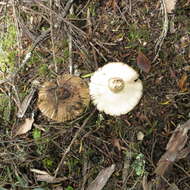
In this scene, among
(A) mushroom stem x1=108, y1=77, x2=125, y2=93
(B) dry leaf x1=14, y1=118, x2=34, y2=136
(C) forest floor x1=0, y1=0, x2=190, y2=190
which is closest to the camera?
(A) mushroom stem x1=108, y1=77, x2=125, y2=93

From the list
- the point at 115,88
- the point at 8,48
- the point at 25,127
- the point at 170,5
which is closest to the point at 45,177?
the point at 25,127

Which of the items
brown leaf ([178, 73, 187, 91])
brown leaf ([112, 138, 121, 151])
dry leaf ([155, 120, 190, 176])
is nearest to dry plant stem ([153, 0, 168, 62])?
brown leaf ([178, 73, 187, 91])

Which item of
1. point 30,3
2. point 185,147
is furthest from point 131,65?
point 30,3

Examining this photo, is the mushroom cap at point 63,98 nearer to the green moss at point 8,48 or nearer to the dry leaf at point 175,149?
the green moss at point 8,48

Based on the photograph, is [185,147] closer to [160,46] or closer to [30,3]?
[160,46]

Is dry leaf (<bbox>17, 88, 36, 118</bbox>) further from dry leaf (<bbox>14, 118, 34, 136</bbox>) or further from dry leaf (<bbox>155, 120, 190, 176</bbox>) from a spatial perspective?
dry leaf (<bbox>155, 120, 190, 176</bbox>)
